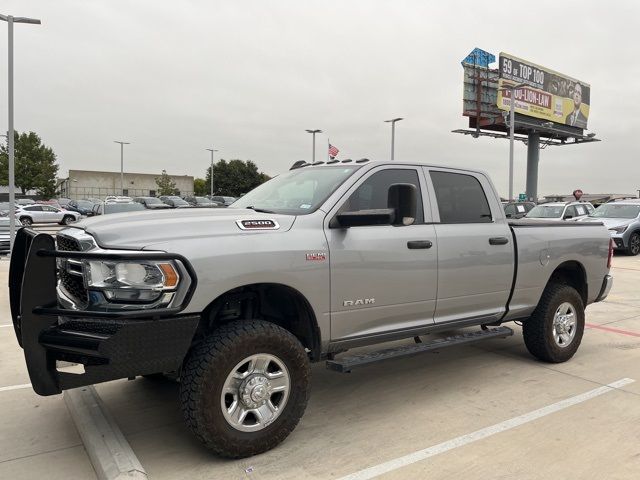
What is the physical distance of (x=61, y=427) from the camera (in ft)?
12.9

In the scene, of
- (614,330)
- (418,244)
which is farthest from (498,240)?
(614,330)

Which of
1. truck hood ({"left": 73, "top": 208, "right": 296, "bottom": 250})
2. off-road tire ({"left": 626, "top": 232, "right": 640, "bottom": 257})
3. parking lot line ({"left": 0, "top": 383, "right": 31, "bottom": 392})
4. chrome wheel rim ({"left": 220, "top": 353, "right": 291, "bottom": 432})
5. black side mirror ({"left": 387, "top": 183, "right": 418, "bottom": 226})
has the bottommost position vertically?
parking lot line ({"left": 0, "top": 383, "right": 31, "bottom": 392})

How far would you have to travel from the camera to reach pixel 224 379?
3.23 meters

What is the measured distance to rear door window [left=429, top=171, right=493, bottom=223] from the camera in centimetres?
465

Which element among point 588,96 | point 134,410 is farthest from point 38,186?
point 134,410

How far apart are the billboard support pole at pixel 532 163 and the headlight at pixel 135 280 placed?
4409cm

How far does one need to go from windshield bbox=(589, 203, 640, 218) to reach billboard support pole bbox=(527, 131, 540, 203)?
2568 cm

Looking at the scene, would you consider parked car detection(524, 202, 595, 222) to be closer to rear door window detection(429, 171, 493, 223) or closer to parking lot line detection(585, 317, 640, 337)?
parking lot line detection(585, 317, 640, 337)

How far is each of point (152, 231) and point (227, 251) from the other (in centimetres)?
46

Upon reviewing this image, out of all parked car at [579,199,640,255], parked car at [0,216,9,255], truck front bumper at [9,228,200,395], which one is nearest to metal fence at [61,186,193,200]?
parked car at [0,216,9,255]

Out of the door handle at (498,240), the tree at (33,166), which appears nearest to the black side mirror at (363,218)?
the door handle at (498,240)

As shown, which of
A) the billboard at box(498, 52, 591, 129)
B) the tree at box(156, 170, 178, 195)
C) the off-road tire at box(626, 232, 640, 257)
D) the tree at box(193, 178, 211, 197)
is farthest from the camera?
the tree at box(193, 178, 211, 197)

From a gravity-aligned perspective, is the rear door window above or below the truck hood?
above

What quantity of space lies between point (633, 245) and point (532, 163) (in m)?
28.2
